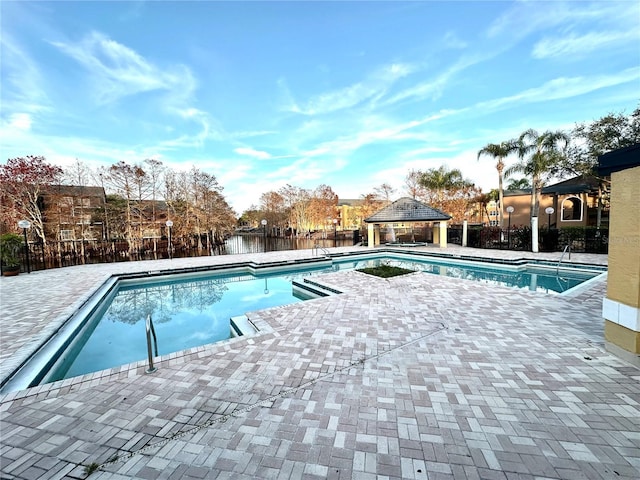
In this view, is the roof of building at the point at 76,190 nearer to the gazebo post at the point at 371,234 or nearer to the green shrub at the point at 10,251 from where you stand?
the green shrub at the point at 10,251

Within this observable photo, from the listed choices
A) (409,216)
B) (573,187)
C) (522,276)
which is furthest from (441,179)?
(522,276)

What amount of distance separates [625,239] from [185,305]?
8.71 meters

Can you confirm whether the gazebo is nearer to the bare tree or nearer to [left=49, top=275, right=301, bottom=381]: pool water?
[left=49, top=275, right=301, bottom=381]: pool water

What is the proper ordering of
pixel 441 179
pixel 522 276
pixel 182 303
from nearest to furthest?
pixel 182 303
pixel 522 276
pixel 441 179

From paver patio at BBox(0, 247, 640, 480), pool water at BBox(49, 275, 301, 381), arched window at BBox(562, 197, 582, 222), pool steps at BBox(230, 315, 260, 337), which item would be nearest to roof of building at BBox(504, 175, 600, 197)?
arched window at BBox(562, 197, 582, 222)

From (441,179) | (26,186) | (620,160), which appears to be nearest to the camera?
(620,160)

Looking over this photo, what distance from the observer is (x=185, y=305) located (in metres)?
7.45

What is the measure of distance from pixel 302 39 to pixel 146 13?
213 inches

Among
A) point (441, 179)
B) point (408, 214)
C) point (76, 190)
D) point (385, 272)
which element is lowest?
point (385, 272)

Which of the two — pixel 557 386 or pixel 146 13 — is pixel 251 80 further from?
pixel 557 386

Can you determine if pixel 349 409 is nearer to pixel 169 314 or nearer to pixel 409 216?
pixel 169 314

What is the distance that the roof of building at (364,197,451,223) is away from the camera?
53.3 ft

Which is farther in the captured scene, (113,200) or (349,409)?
(113,200)

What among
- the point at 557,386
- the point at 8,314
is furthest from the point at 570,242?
the point at 8,314
